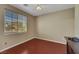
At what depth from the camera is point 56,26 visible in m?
2.82

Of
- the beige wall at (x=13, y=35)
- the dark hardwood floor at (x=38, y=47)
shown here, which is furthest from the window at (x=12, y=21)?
the dark hardwood floor at (x=38, y=47)

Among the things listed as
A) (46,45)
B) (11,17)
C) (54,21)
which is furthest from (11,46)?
(54,21)

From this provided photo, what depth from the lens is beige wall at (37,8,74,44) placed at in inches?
104

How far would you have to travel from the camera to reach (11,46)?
10.0 feet

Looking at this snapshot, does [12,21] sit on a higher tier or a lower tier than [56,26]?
higher

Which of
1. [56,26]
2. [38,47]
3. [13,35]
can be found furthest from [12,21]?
[56,26]

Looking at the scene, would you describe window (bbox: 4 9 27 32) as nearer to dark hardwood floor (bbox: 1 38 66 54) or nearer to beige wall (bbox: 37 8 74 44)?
dark hardwood floor (bbox: 1 38 66 54)

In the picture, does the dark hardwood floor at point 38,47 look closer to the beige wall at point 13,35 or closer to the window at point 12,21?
the beige wall at point 13,35

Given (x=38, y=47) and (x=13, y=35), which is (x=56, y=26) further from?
(x=13, y=35)

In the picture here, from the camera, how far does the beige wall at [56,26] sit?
2.64m

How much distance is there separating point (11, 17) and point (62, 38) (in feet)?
5.36

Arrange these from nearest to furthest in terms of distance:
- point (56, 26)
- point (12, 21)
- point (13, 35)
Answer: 1. point (56, 26)
2. point (12, 21)
3. point (13, 35)
